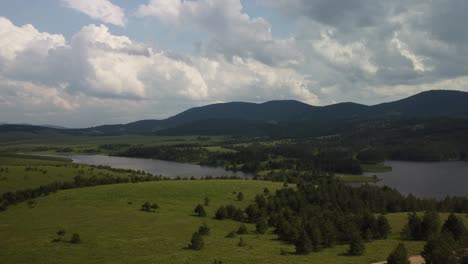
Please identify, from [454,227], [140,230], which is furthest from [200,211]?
[454,227]

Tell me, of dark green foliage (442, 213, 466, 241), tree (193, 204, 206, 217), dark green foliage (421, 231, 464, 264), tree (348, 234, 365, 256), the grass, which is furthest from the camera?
tree (193, 204, 206, 217)

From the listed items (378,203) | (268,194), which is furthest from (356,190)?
(268,194)

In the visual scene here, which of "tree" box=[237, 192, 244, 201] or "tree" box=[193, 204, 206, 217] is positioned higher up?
"tree" box=[237, 192, 244, 201]

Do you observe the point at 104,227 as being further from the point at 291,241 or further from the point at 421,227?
the point at 421,227

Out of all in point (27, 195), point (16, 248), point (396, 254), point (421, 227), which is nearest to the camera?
point (396, 254)

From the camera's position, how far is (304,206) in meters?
116

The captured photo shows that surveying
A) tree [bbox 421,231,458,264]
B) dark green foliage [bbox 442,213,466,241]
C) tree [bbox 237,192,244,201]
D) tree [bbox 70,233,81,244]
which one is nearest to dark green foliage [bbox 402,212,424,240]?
dark green foliage [bbox 442,213,466,241]

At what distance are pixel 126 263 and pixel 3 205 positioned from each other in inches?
3046

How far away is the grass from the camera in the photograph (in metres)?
61.7

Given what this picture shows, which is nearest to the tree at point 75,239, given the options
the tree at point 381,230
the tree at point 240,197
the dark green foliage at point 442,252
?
the dark green foliage at point 442,252

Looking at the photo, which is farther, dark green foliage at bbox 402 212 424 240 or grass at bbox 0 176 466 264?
dark green foliage at bbox 402 212 424 240

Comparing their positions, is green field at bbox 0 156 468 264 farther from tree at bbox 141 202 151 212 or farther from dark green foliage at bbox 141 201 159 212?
tree at bbox 141 202 151 212

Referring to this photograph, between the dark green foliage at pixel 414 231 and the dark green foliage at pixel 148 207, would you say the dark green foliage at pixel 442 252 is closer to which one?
the dark green foliage at pixel 414 231

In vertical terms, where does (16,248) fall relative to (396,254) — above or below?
below
